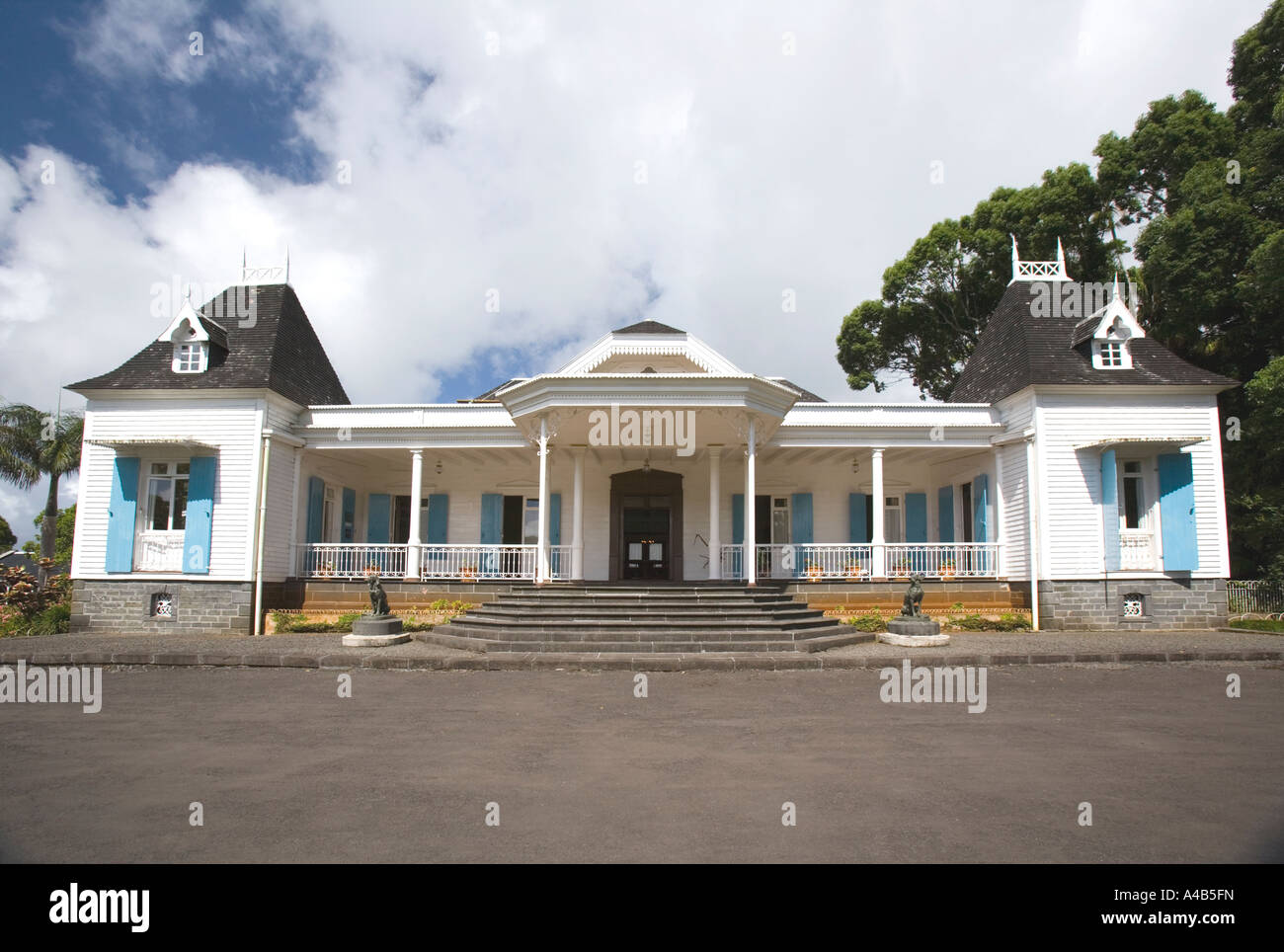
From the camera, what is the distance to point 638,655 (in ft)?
37.2

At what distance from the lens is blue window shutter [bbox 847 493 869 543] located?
750 inches

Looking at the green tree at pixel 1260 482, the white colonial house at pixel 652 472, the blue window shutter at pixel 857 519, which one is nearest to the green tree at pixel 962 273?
the green tree at pixel 1260 482

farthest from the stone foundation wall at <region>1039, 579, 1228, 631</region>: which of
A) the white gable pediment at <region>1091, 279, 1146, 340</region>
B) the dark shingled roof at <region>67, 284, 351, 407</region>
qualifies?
the dark shingled roof at <region>67, 284, 351, 407</region>

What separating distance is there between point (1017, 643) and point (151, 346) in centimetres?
1845

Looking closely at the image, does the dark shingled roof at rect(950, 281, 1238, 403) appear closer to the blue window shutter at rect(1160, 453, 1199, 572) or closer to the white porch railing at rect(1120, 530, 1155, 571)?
the blue window shutter at rect(1160, 453, 1199, 572)

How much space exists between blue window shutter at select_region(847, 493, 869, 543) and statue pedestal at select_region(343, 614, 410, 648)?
10825 millimetres

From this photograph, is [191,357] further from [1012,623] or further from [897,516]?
[1012,623]

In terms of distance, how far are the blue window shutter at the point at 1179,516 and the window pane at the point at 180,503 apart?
65.7ft

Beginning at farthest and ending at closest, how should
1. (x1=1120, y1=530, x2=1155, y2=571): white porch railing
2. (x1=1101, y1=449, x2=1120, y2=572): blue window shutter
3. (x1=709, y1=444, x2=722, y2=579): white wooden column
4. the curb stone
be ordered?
(x1=1120, y1=530, x2=1155, y2=571): white porch railing → (x1=1101, y1=449, x2=1120, y2=572): blue window shutter → (x1=709, y1=444, x2=722, y2=579): white wooden column → the curb stone

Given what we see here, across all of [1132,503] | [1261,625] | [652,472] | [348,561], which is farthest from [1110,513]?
[348,561]

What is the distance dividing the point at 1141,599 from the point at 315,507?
17774 mm

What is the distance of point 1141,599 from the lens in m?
15.8

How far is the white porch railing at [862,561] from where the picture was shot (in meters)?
16.6
